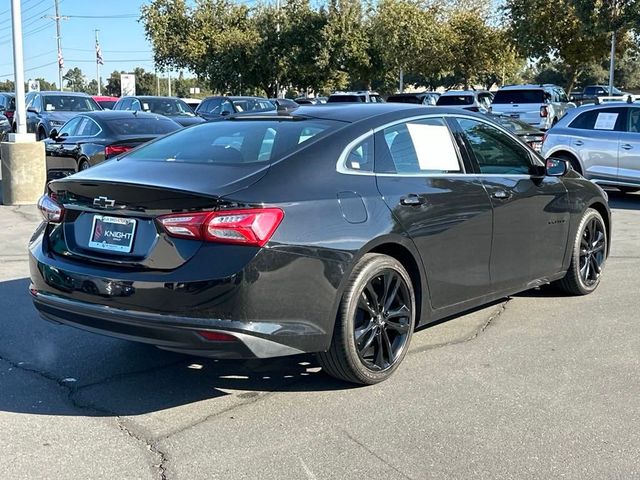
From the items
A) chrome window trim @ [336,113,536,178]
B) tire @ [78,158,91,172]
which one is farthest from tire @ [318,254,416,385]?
tire @ [78,158,91,172]

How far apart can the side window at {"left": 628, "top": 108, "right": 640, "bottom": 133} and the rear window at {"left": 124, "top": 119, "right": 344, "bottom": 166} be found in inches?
363

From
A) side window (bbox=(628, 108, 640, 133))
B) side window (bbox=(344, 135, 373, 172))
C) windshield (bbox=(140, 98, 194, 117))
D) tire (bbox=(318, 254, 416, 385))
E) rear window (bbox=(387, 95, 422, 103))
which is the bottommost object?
tire (bbox=(318, 254, 416, 385))

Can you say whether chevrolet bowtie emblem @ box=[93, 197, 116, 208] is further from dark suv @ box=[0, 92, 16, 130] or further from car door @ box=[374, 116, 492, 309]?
dark suv @ box=[0, 92, 16, 130]

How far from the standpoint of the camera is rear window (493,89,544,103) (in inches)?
950

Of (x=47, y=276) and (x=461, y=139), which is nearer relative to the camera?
(x=47, y=276)

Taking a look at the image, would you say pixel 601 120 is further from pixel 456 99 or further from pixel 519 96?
pixel 456 99

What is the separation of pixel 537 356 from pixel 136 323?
2718 mm

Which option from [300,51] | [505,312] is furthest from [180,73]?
[505,312]

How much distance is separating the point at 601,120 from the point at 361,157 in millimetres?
9496

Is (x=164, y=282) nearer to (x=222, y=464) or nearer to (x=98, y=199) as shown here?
(x=98, y=199)

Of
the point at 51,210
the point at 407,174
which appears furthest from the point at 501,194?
the point at 51,210

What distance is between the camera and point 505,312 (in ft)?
20.0

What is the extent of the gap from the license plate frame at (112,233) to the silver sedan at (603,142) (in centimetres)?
1027

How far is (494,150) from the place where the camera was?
5.56 m
